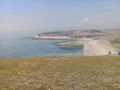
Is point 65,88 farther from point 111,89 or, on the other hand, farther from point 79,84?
point 111,89

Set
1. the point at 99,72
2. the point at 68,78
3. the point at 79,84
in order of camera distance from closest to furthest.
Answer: the point at 79,84, the point at 68,78, the point at 99,72

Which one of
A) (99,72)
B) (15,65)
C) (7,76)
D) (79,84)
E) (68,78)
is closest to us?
(79,84)

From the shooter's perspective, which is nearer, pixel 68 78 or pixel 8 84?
pixel 8 84

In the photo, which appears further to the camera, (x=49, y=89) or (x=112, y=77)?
(x=112, y=77)

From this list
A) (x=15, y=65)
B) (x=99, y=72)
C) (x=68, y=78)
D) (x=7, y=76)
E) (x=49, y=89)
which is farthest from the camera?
(x=15, y=65)

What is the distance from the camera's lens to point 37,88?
19.4m

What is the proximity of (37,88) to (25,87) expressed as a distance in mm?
998

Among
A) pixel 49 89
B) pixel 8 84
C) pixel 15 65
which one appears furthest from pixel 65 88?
pixel 15 65

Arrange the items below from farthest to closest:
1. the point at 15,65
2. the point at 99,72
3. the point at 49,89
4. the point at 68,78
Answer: the point at 15,65 → the point at 99,72 → the point at 68,78 → the point at 49,89

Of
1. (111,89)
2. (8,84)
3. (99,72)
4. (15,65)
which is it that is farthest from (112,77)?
(15,65)

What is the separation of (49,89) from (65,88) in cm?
126

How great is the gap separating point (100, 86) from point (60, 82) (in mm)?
3575

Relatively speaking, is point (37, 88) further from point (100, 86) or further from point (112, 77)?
point (112, 77)

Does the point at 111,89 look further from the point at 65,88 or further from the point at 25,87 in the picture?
the point at 25,87
